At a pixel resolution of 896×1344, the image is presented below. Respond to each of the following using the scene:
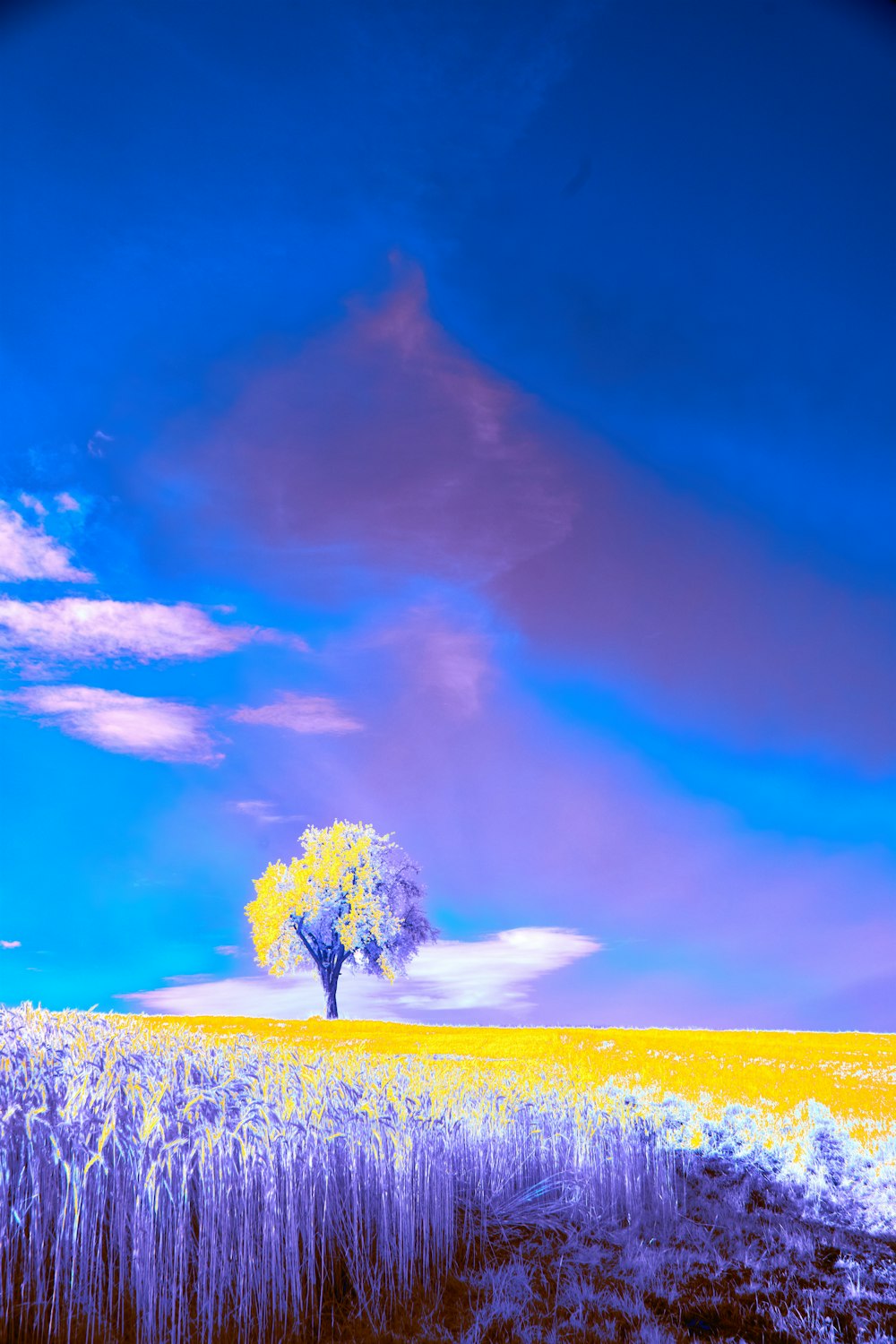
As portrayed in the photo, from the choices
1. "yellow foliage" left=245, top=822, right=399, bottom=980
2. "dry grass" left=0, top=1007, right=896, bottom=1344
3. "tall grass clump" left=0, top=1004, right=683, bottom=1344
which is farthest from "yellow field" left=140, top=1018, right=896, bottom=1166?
"yellow foliage" left=245, top=822, right=399, bottom=980

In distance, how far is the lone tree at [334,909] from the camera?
4150 cm

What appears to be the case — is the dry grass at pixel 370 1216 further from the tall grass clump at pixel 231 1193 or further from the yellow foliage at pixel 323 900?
the yellow foliage at pixel 323 900

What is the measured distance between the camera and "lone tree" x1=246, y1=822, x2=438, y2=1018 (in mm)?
41500

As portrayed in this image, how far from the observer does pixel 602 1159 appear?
7.82m

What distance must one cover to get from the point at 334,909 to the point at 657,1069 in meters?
26.9

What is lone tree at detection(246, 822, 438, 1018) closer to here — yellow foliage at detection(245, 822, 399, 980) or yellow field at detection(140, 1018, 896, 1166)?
yellow foliage at detection(245, 822, 399, 980)

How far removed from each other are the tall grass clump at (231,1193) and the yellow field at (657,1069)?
117 cm

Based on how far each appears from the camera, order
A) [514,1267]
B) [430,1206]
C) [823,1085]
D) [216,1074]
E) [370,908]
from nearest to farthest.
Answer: [514,1267] < [430,1206] < [216,1074] < [823,1085] < [370,908]

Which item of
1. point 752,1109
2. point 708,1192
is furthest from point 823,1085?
point 708,1192

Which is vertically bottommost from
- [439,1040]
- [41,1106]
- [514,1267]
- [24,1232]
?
[439,1040]

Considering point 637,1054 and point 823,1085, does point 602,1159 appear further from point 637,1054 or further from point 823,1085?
point 637,1054

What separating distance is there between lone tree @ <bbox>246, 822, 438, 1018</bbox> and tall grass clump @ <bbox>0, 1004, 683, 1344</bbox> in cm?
3474

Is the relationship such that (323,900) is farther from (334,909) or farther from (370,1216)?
(370,1216)

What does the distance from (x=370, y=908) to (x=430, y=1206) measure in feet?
119
